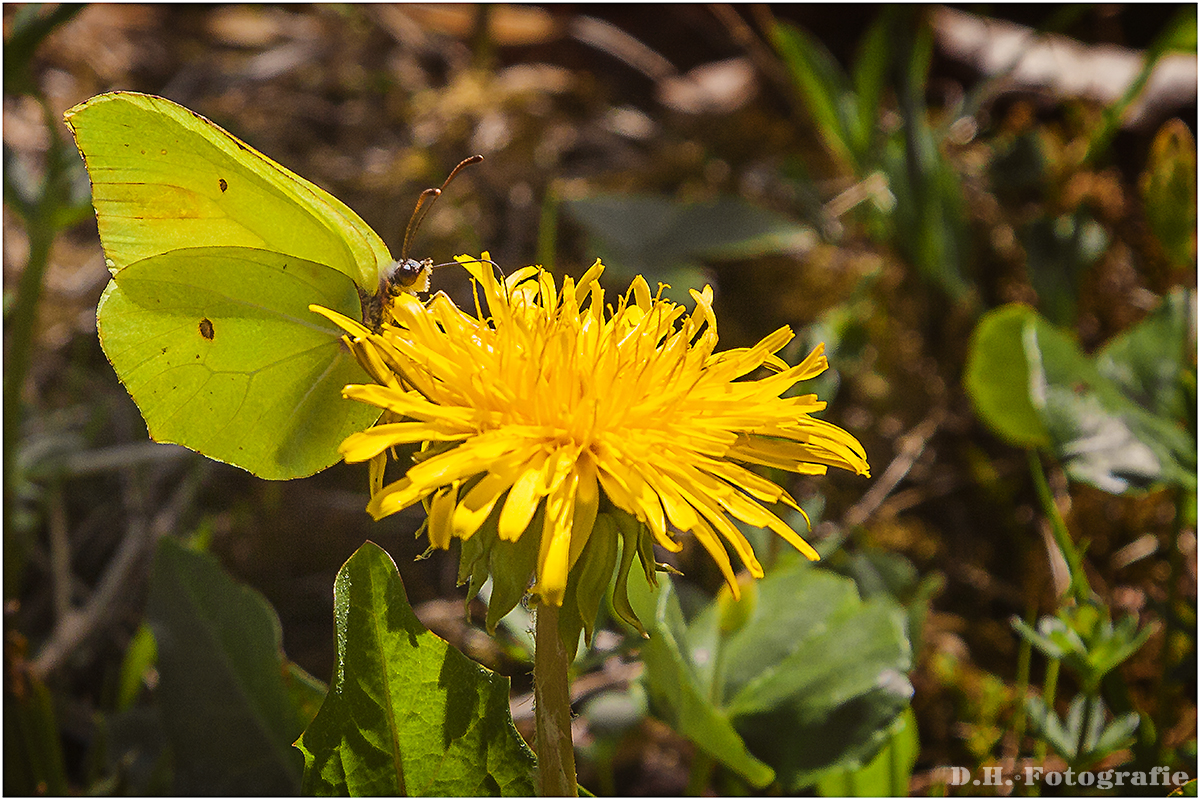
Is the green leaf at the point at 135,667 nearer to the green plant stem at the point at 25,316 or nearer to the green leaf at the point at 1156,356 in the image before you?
the green plant stem at the point at 25,316

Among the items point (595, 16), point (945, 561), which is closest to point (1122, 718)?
point (945, 561)

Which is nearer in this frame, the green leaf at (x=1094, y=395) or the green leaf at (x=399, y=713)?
the green leaf at (x=399, y=713)

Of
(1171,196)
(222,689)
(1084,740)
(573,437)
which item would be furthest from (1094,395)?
(222,689)

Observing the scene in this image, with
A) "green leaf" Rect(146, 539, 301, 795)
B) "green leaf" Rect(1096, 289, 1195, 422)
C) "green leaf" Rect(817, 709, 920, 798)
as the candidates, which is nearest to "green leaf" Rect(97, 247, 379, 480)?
"green leaf" Rect(146, 539, 301, 795)

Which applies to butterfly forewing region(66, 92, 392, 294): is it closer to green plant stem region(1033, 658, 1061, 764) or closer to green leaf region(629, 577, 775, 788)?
green leaf region(629, 577, 775, 788)

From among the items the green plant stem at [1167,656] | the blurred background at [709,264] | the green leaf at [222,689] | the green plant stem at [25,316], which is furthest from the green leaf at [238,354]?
the green plant stem at [1167,656]

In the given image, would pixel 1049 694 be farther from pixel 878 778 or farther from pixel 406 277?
pixel 406 277

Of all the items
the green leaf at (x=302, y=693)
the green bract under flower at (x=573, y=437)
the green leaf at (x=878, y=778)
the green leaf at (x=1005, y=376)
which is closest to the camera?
the green bract under flower at (x=573, y=437)

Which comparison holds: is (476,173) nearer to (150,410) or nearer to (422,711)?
(150,410)
